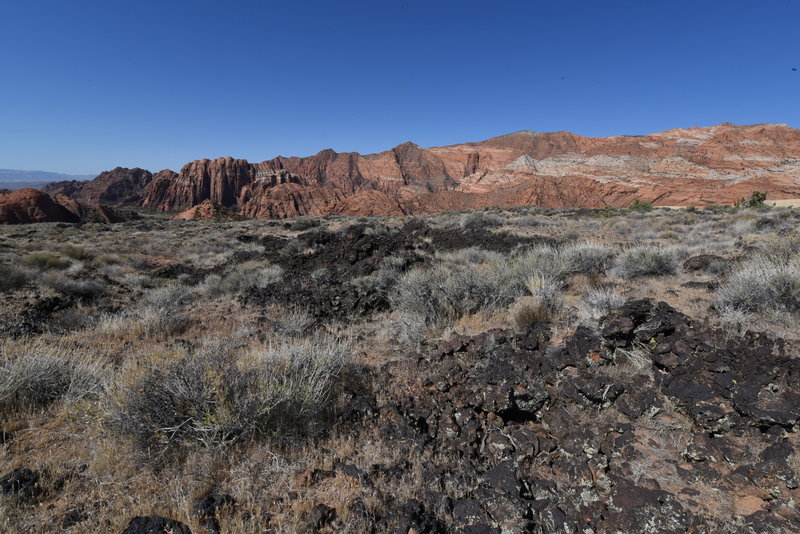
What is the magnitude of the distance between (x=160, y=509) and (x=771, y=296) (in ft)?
20.7

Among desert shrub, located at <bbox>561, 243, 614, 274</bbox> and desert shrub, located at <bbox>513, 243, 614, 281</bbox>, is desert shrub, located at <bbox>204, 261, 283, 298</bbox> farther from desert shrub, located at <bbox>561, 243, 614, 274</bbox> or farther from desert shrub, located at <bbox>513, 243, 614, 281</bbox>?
desert shrub, located at <bbox>561, 243, 614, 274</bbox>

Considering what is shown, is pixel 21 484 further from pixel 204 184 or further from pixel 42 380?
pixel 204 184

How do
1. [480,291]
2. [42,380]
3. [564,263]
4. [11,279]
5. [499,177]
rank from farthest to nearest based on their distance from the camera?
[499,177] < [11,279] < [564,263] < [480,291] < [42,380]

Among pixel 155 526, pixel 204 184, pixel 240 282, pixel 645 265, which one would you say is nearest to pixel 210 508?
pixel 155 526

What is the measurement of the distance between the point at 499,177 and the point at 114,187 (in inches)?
4724

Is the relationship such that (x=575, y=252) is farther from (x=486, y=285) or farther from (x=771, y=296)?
(x=771, y=296)

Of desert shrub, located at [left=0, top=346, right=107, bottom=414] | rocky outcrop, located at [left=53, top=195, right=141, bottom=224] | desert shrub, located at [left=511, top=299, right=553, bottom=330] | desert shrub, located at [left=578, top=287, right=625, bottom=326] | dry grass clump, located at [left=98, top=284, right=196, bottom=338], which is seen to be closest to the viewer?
desert shrub, located at [left=0, top=346, right=107, bottom=414]

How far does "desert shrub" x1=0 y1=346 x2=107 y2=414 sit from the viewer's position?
9.68 feet

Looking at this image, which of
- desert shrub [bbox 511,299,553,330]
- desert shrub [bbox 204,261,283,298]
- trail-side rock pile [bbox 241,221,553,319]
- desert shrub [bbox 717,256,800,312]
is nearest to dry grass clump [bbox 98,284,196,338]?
desert shrub [bbox 204,261,283,298]

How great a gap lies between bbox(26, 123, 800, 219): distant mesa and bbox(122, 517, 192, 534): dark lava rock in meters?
58.2

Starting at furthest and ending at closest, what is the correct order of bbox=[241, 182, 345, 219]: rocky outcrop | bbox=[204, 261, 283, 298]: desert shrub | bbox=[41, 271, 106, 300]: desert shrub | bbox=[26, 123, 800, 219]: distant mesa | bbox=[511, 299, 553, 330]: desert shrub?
bbox=[241, 182, 345, 219]: rocky outcrop < bbox=[26, 123, 800, 219]: distant mesa < bbox=[204, 261, 283, 298]: desert shrub < bbox=[41, 271, 106, 300]: desert shrub < bbox=[511, 299, 553, 330]: desert shrub

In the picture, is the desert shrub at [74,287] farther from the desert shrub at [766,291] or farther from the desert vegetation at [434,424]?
the desert shrub at [766,291]

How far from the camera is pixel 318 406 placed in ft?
9.84

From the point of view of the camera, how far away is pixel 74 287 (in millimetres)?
7586
